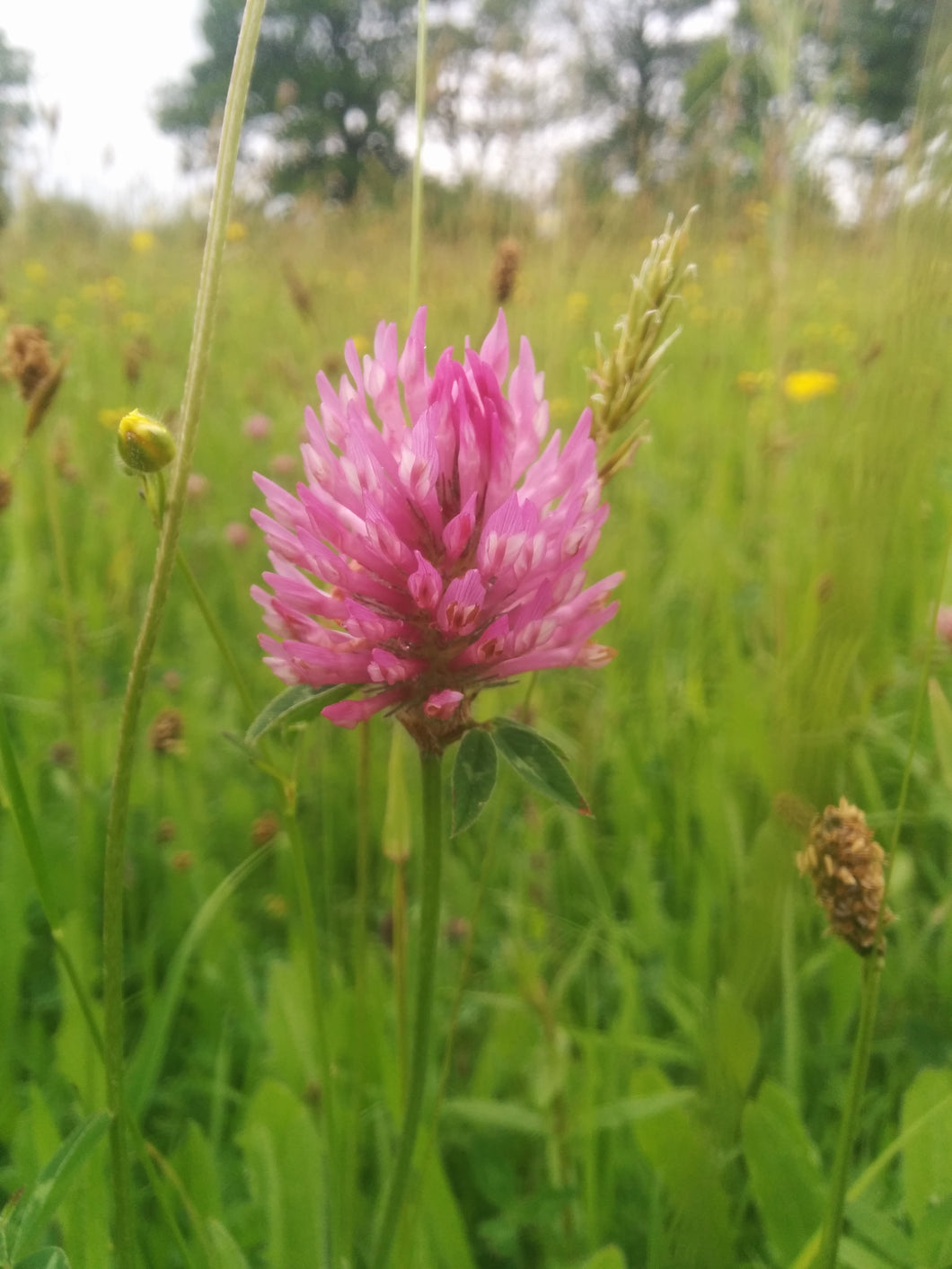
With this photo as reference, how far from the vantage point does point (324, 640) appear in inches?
20.9

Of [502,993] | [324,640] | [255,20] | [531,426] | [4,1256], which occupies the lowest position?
[502,993]

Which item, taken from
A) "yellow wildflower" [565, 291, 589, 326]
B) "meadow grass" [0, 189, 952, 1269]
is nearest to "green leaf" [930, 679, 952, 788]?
"meadow grass" [0, 189, 952, 1269]

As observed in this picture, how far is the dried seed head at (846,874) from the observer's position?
51 centimetres

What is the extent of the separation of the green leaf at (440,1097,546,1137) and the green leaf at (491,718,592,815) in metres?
0.49

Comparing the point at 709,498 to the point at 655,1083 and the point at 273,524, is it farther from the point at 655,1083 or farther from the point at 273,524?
the point at 273,524

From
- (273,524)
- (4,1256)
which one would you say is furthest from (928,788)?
(4,1256)

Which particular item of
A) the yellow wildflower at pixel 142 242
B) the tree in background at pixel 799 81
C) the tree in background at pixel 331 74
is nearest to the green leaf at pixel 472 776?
the tree in background at pixel 799 81

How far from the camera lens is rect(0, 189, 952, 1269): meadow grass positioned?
58 cm

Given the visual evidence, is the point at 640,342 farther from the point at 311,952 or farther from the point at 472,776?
the point at 311,952

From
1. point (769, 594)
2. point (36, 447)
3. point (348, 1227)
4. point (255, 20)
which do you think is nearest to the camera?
point (255, 20)

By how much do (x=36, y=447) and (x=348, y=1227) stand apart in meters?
2.19

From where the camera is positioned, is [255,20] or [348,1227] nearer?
[255,20]

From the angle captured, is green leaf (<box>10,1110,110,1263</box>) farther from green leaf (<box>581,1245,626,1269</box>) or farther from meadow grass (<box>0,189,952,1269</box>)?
green leaf (<box>581,1245,626,1269</box>)

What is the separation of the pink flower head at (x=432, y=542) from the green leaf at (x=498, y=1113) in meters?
0.51
